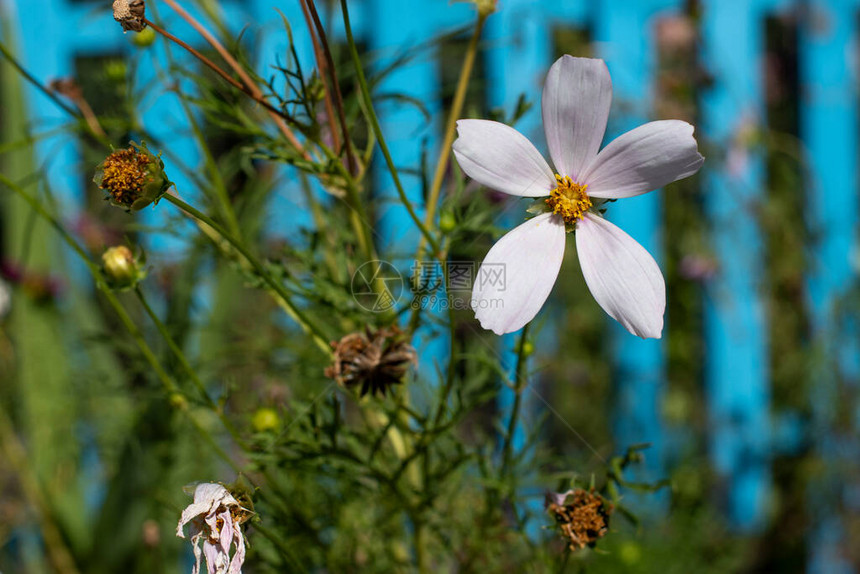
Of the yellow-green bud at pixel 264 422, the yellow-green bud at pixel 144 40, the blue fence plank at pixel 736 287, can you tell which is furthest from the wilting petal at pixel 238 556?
the blue fence plank at pixel 736 287

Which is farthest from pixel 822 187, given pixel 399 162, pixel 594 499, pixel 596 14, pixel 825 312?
pixel 594 499

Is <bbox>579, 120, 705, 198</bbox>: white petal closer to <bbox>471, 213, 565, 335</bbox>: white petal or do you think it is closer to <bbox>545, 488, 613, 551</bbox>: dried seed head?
<bbox>471, 213, 565, 335</bbox>: white petal

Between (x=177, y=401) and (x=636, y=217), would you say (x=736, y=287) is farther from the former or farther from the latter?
(x=177, y=401)

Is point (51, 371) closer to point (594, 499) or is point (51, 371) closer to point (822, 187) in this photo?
point (594, 499)

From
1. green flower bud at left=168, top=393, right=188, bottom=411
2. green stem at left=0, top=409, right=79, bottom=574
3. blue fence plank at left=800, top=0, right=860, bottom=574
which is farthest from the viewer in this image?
blue fence plank at left=800, top=0, right=860, bottom=574

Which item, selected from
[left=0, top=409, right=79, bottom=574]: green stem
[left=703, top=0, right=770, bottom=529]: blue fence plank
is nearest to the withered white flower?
[left=0, top=409, right=79, bottom=574]: green stem

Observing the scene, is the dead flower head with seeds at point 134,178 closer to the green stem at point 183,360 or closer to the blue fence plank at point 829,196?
the green stem at point 183,360

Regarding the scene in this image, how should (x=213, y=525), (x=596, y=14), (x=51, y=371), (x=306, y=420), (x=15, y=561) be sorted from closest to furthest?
1. (x=213, y=525)
2. (x=306, y=420)
3. (x=51, y=371)
4. (x=15, y=561)
5. (x=596, y=14)
